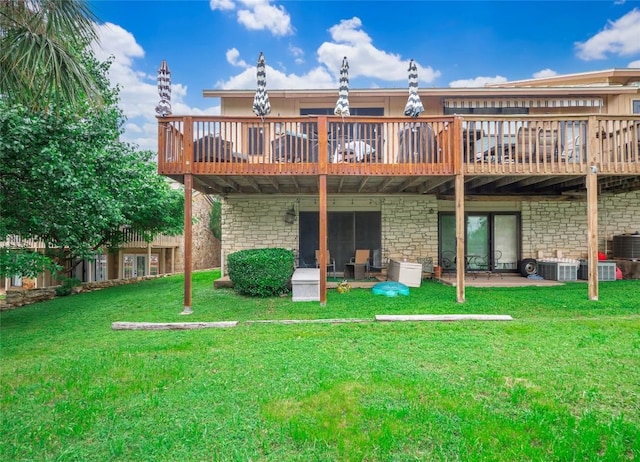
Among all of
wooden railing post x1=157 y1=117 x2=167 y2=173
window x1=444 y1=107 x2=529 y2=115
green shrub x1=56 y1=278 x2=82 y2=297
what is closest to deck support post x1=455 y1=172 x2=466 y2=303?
window x1=444 y1=107 x2=529 y2=115

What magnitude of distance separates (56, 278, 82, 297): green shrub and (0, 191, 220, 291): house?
400cm

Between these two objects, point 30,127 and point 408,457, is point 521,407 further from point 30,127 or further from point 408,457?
point 30,127

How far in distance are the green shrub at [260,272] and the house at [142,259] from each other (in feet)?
31.0

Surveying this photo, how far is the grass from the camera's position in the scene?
237 cm

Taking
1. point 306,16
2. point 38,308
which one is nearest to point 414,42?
point 306,16

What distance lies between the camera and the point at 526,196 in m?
10.4

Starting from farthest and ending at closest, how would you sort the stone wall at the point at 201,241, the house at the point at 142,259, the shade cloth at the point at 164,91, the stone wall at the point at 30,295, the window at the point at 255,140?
1. the stone wall at the point at 201,241
2. the house at the point at 142,259
3. the stone wall at the point at 30,295
4. the window at the point at 255,140
5. the shade cloth at the point at 164,91

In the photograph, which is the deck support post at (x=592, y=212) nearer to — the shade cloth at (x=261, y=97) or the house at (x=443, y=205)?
the house at (x=443, y=205)

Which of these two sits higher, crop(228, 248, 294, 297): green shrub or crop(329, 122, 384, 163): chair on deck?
crop(329, 122, 384, 163): chair on deck

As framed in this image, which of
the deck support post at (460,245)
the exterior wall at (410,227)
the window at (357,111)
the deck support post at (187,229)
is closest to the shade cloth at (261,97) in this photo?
the deck support post at (187,229)

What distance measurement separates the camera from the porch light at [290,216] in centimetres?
1062

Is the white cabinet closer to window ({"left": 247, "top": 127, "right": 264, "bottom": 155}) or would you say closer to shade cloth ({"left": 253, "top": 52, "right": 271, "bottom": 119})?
window ({"left": 247, "top": 127, "right": 264, "bottom": 155})

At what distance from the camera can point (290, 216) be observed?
10641mm

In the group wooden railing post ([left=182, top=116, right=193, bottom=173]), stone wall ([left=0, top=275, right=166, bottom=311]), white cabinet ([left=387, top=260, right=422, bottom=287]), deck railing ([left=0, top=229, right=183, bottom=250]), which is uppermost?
wooden railing post ([left=182, top=116, right=193, bottom=173])
